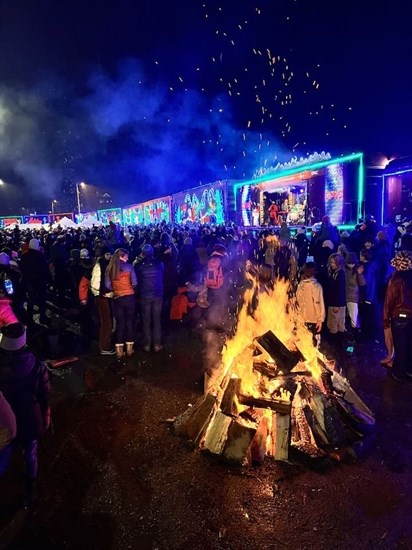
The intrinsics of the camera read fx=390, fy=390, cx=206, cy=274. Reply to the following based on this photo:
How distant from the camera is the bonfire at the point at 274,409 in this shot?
4.57 m

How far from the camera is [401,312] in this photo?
6305 mm

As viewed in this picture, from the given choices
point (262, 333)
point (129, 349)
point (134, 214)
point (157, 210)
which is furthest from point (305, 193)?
point (134, 214)

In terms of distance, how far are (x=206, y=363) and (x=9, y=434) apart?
4.66 metres

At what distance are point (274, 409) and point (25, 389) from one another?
9.26 feet

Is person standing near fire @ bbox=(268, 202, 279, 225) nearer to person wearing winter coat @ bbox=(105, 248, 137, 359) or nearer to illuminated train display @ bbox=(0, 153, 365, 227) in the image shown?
illuminated train display @ bbox=(0, 153, 365, 227)

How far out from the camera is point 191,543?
3.38 meters

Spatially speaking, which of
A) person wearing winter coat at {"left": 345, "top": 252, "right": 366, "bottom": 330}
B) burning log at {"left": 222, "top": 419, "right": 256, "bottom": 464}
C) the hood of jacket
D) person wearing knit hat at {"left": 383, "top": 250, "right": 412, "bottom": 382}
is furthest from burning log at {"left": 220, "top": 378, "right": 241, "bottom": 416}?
person wearing winter coat at {"left": 345, "top": 252, "right": 366, "bottom": 330}

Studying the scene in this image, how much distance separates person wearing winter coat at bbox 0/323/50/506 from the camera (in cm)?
358

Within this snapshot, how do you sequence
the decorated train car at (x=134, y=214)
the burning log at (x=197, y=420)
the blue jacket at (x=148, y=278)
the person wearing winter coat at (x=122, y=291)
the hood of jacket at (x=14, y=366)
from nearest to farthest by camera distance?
the hood of jacket at (x=14, y=366), the burning log at (x=197, y=420), the person wearing winter coat at (x=122, y=291), the blue jacket at (x=148, y=278), the decorated train car at (x=134, y=214)

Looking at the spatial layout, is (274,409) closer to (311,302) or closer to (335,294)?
(311,302)

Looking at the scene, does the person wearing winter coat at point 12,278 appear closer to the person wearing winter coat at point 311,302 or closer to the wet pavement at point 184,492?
the wet pavement at point 184,492

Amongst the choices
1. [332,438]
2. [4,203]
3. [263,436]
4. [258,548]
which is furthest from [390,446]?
[4,203]

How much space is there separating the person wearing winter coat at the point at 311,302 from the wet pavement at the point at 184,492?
1.71 m

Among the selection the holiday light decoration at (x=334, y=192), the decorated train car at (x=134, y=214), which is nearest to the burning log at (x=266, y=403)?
the holiday light decoration at (x=334, y=192)
